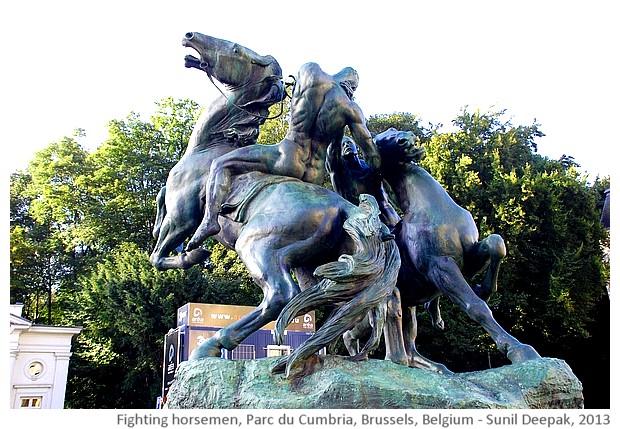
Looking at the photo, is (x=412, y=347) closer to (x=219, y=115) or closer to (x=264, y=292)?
(x=264, y=292)

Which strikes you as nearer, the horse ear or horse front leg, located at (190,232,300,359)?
horse front leg, located at (190,232,300,359)

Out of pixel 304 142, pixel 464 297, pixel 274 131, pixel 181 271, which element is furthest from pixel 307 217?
pixel 274 131

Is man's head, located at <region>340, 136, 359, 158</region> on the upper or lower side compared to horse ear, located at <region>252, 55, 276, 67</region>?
lower

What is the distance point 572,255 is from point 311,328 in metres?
7.99

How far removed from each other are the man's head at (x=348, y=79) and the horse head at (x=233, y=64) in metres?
0.53

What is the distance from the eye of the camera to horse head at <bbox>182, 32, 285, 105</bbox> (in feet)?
15.9

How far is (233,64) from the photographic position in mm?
4902

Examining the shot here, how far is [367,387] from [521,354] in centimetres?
123

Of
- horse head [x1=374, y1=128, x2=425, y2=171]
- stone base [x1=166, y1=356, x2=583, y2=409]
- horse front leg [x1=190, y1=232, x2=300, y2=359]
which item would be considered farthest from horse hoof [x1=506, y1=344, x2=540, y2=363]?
horse head [x1=374, y1=128, x2=425, y2=171]

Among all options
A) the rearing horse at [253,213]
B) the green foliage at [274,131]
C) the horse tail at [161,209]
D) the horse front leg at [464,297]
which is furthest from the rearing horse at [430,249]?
the green foliage at [274,131]

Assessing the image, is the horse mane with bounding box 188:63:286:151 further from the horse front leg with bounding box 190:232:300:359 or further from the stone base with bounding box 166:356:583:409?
the stone base with bounding box 166:356:583:409

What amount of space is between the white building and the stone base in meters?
18.1

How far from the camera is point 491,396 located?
11.7ft
